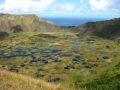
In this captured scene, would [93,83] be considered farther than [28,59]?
No

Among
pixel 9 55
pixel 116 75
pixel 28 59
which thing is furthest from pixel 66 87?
pixel 9 55

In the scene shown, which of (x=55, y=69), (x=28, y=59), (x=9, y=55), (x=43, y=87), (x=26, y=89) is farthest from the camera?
(x=9, y=55)

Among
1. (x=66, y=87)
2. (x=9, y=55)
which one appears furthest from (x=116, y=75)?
(x=9, y=55)

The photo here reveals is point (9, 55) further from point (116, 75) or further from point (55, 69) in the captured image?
point (116, 75)

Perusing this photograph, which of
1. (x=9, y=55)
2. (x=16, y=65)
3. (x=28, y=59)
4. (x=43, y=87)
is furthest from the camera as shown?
(x=9, y=55)

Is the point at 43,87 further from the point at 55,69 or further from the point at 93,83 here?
the point at 55,69

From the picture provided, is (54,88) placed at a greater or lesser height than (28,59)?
greater

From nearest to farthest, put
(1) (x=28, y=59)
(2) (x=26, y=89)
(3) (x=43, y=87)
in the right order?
(2) (x=26, y=89) → (3) (x=43, y=87) → (1) (x=28, y=59)

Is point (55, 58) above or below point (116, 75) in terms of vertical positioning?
below

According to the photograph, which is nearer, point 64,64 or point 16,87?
point 16,87
